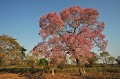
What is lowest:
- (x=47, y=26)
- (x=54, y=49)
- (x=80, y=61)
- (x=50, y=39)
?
(x=80, y=61)

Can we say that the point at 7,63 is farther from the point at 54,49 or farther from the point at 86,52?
the point at 86,52

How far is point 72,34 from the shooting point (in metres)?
28.4

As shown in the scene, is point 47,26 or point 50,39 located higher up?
point 47,26

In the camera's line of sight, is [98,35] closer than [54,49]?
No

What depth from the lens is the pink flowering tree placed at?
91.4 feet

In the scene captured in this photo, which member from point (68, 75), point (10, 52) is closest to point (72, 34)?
point (68, 75)

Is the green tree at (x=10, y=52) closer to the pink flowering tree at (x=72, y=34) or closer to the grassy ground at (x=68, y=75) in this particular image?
the grassy ground at (x=68, y=75)

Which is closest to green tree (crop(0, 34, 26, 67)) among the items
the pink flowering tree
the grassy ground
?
the grassy ground

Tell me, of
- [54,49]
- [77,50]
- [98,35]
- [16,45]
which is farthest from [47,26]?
[16,45]

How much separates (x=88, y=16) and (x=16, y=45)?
21.8 metres

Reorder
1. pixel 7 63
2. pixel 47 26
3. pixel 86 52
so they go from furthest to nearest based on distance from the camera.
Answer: pixel 7 63, pixel 47 26, pixel 86 52

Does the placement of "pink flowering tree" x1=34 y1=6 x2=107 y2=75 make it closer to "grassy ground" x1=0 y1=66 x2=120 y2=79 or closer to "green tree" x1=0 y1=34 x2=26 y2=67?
"grassy ground" x1=0 y1=66 x2=120 y2=79

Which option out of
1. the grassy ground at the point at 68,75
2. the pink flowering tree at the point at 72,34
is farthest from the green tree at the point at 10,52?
the pink flowering tree at the point at 72,34

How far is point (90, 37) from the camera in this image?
29406 millimetres
